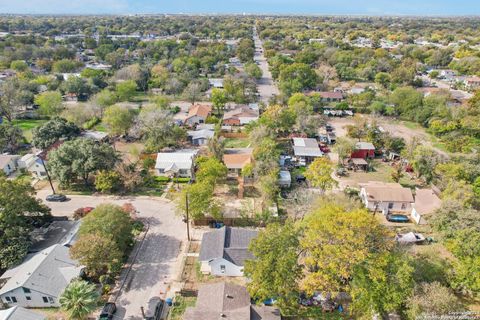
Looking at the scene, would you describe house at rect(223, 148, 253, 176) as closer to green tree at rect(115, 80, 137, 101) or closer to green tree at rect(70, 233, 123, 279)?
green tree at rect(70, 233, 123, 279)

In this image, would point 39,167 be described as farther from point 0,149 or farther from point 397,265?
point 397,265

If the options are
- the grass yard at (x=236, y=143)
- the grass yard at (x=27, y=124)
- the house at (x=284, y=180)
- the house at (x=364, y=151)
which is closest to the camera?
the house at (x=284, y=180)

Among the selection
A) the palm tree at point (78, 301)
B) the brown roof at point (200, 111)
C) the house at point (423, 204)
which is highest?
the brown roof at point (200, 111)

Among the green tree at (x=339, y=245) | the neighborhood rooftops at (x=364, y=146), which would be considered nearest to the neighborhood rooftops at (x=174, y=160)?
the green tree at (x=339, y=245)

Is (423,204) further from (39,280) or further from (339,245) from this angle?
(39,280)

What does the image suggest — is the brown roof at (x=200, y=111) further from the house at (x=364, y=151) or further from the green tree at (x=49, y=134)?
the house at (x=364, y=151)

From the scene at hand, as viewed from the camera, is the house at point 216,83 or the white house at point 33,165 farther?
the house at point 216,83
